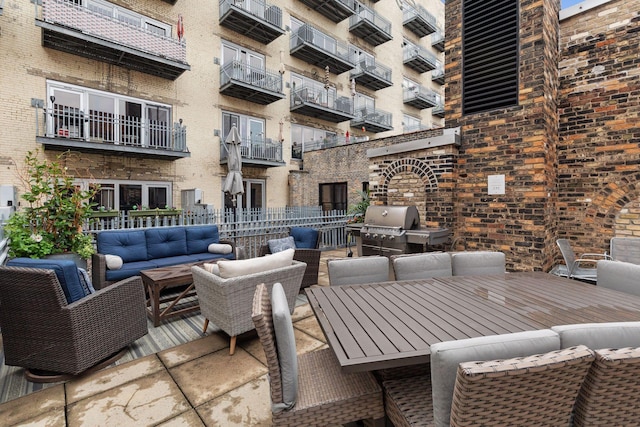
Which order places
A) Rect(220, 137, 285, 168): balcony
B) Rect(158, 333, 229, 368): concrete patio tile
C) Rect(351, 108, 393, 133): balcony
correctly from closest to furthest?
Rect(158, 333, 229, 368): concrete patio tile < Rect(220, 137, 285, 168): balcony < Rect(351, 108, 393, 133): balcony

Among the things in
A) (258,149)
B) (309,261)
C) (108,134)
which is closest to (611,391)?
(309,261)

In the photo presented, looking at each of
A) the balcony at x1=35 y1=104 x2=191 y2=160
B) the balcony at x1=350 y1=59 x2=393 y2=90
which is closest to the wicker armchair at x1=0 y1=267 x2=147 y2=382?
the balcony at x1=35 y1=104 x2=191 y2=160

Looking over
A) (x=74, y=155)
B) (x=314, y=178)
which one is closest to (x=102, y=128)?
(x=74, y=155)

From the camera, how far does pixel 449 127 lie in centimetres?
539

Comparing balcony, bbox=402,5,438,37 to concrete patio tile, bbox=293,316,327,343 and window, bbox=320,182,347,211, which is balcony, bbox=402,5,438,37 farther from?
concrete patio tile, bbox=293,316,327,343

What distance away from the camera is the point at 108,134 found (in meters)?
8.31

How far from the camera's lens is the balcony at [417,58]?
55.7 ft

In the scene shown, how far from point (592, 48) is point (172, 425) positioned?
22.7 feet

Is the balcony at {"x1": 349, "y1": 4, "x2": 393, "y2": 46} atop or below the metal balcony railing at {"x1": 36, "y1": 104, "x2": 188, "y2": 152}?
atop

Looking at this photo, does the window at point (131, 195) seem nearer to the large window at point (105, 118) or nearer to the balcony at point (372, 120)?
the large window at point (105, 118)

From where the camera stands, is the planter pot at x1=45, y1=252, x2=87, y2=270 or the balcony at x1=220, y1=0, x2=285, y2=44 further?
the balcony at x1=220, y1=0, x2=285, y2=44

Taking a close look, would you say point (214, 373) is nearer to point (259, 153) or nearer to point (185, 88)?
point (259, 153)

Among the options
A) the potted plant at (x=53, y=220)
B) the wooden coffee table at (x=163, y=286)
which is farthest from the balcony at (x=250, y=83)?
the wooden coffee table at (x=163, y=286)

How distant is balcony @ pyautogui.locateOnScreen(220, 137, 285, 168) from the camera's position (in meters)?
10.9
